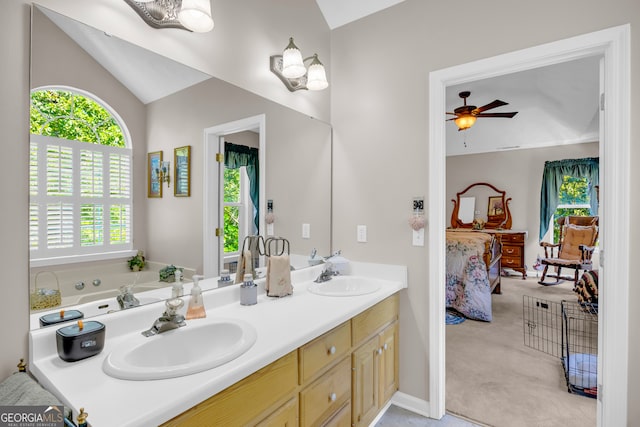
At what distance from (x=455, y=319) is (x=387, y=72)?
9.56ft

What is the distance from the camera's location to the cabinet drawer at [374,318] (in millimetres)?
1709

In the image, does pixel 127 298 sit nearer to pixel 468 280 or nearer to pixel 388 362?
pixel 388 362

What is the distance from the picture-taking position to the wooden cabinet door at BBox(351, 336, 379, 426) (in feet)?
5.57

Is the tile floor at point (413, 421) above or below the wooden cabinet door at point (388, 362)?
below

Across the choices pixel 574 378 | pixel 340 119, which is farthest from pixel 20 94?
pixel 574 378

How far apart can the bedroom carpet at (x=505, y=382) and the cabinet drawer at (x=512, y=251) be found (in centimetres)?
269

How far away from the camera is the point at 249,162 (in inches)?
77.2

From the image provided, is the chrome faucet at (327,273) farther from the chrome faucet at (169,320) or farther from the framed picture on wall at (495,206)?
the framed picture on wall at (495,206)

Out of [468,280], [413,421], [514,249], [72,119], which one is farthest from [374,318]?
[514,249]

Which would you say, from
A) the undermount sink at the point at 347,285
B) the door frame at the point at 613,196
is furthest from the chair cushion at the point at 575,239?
the undermount sink at the point at 347,285

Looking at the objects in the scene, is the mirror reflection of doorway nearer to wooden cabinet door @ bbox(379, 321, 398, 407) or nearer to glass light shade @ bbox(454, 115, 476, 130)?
wooden cabinet door @ bbox(379, 321, 398, 407)

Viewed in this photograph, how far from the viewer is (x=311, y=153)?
2393mm

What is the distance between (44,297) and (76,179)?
1.37 feet

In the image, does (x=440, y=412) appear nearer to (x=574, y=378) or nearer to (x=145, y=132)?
(x=574, y=378)
